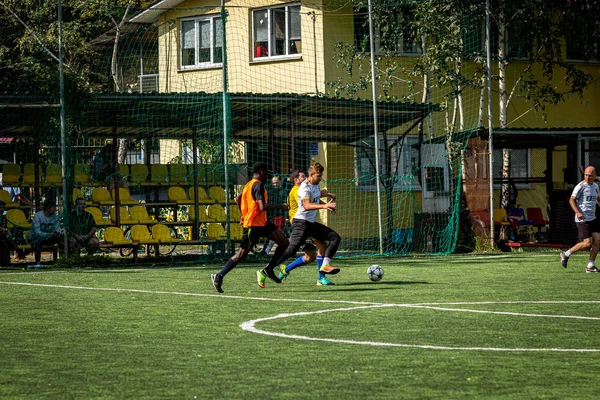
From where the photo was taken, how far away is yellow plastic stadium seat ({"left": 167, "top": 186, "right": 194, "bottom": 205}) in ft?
87.2

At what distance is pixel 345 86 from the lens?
3069 cm

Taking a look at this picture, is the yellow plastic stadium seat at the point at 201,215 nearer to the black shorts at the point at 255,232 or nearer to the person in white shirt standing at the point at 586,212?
the person in white shirt standing at the point at 586,212

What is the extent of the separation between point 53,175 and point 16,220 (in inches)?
75.4

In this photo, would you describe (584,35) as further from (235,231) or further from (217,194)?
(235,231)

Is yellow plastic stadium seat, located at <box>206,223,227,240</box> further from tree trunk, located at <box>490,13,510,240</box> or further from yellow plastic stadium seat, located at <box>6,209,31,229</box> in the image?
tree trunk, located at <box>490,13,510,240</box>

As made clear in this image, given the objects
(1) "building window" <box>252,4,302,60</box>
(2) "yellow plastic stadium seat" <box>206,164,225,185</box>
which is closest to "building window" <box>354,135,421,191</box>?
(1) "building window" <box>252,4,302,60</box>

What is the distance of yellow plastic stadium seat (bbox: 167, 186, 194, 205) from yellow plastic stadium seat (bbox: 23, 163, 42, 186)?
3062 millimetres

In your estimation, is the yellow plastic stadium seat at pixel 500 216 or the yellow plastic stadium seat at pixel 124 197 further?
the yellow plastic stadium seat at pixel 500 216

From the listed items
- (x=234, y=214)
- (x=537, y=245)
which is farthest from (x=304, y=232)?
(x=537, y=245)

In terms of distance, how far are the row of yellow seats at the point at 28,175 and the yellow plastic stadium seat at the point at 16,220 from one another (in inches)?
Result: 46.5

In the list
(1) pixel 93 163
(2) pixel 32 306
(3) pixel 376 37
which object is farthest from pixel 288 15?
(2) pixel 32 306

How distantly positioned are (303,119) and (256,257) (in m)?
5.14

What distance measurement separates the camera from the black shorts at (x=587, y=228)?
19558mm

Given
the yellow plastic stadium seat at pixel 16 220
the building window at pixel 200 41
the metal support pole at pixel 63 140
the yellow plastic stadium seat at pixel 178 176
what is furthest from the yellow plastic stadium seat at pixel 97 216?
the building window at pixel 200 41
